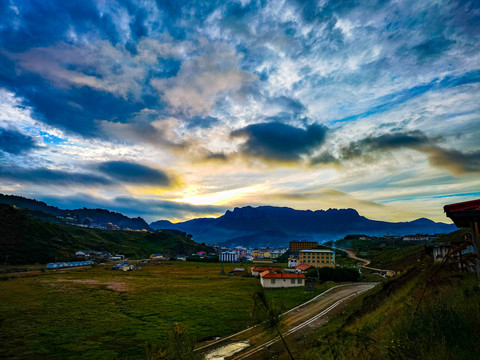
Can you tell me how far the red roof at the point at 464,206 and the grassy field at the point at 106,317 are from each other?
59.7 ft

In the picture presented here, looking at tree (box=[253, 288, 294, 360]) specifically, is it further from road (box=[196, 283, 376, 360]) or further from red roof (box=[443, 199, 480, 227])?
road (box=[196, 283, 376, 360])

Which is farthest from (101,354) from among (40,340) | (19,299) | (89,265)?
(89,265)

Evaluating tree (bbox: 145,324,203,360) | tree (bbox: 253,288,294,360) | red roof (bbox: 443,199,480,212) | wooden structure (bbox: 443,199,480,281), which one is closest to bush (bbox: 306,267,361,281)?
wooden structure (bbox: 443,199,480,281)

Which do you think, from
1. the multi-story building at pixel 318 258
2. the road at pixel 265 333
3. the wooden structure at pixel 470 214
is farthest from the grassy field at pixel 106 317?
the multi-story building at pixel 318 258

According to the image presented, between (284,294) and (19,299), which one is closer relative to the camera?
(19,299)

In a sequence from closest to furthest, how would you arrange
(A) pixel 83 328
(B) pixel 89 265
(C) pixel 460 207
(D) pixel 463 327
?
(D) pixel 463 327 → (C) pixel 460 207 → (A) pixel 83 328 → (B) pixel 89 265

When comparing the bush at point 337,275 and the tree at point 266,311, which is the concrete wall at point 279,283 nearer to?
the bush at point 337,275

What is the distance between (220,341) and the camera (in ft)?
91.9

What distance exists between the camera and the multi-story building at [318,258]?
106812 mm

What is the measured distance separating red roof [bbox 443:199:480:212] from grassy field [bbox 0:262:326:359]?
59.7ft

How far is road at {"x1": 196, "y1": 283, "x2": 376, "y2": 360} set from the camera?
24119 mm

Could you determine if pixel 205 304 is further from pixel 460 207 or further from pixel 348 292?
pixel 460 207

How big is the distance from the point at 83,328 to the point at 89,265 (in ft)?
328

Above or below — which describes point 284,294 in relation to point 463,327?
below
